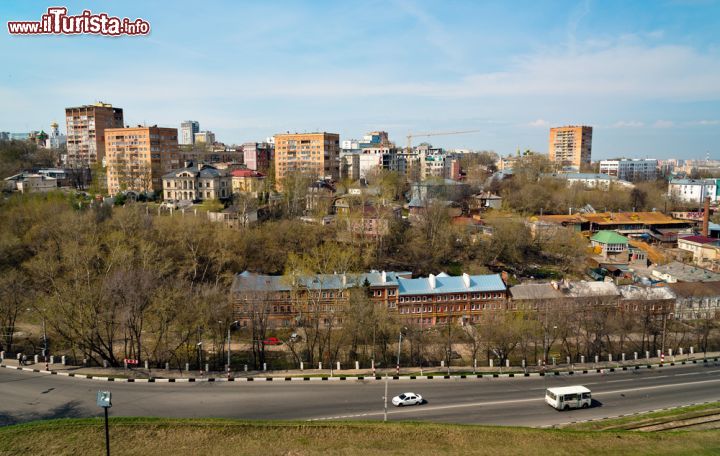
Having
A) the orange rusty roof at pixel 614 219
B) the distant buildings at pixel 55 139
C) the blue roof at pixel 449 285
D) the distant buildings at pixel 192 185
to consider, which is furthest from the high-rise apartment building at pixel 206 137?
the blue roof at pixel 449 285

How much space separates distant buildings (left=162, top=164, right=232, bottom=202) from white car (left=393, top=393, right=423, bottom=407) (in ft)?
125

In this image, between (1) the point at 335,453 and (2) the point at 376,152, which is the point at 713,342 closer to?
(1) the point at 335,453

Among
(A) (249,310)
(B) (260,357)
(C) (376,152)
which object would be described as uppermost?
(C) (376,152)

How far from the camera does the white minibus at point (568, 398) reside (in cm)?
1970

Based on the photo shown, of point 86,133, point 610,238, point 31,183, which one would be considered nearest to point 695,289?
point 610,238

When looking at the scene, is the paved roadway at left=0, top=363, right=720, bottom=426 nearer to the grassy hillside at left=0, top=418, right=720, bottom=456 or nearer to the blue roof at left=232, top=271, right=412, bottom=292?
the grassy hillside at left=0, top=418, right=720, bottom=456

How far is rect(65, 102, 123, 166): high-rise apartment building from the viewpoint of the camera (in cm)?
8194

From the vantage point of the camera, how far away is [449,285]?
3500 centimetres

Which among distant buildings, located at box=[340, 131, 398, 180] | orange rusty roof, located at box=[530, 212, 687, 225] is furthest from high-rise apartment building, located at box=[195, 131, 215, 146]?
orange rusty roof, located at box=[530, 212, 687, 225]

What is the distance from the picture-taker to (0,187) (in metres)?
42.2

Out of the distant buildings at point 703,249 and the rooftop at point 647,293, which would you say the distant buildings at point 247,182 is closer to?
the rooftop at point 647,293

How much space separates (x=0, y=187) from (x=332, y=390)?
3713cm

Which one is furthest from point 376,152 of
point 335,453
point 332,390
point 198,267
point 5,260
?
point 335,453

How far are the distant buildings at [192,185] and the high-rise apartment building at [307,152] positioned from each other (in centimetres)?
1874
